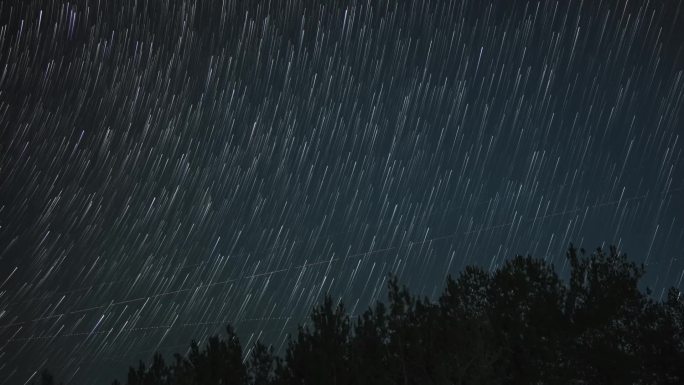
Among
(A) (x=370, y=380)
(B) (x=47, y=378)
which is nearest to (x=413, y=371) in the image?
(A) (x=370, y=380)

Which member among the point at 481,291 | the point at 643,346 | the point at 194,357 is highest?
the point at 481,291

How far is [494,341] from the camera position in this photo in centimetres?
1554

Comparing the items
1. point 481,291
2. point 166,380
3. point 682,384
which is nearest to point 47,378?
point 166,380

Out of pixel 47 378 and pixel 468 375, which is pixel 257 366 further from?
pixel 47 378

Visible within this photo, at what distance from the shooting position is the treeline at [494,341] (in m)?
13.0

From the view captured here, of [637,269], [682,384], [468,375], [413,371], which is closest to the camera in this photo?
[468,375]

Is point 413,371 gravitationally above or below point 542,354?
below

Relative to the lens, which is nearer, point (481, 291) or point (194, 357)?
point (194, 357)

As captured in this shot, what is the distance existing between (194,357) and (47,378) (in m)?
20.5

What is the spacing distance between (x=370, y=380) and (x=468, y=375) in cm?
221

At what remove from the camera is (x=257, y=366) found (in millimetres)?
15617

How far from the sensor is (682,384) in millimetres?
16953

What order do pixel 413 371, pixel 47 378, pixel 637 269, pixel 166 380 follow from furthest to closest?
pixel 47 378, pixel 637 269, pixel 166 380, pixel 413 371

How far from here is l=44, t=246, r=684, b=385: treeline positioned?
13.0 meters
